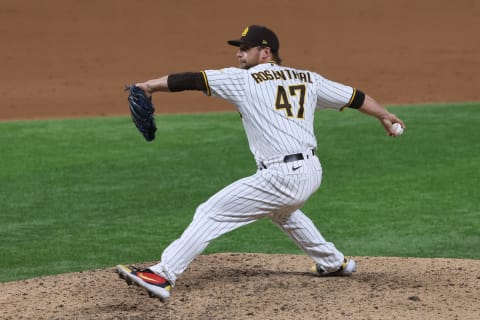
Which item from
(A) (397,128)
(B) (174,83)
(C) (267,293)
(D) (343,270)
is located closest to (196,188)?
(D) (343,270)

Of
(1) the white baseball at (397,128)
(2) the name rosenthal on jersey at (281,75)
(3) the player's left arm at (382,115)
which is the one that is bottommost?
(1) the white baseball at (397,128)

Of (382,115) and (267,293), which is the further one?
(382,115)

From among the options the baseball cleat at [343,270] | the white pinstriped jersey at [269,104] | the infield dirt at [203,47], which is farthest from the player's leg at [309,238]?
the infield dirt at [203,47]

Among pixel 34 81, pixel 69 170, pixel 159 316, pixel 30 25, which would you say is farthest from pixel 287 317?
pixel 30 25

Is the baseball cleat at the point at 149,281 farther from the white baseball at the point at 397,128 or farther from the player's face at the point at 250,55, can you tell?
the white baseball at the point at 397,128

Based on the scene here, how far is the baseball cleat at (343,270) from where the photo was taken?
5945 mm

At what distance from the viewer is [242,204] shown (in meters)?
5.33

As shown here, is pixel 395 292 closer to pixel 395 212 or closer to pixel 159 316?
pixel 159 316

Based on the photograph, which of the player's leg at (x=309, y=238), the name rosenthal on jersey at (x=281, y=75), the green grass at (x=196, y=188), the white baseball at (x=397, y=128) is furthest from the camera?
the green grass at (x=196, y=188)

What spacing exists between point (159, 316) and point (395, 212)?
3.69 meters

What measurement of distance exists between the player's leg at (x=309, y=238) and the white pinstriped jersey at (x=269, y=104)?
540 mm

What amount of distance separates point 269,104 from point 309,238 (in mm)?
956

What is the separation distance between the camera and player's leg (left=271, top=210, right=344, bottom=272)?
5809 millimetres

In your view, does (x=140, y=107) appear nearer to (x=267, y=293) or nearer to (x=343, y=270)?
(x=267, y=293)
